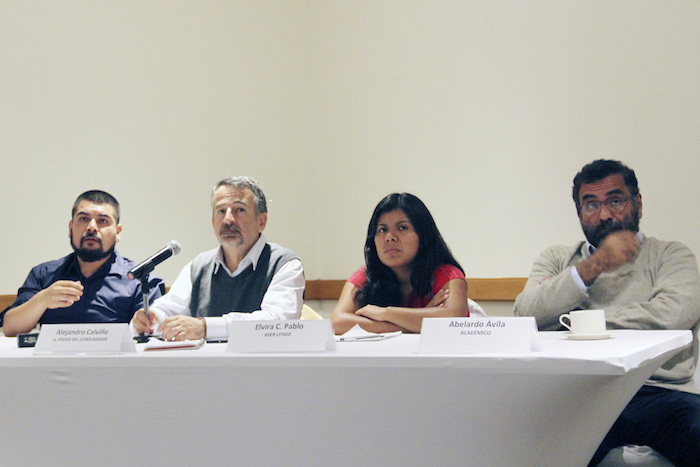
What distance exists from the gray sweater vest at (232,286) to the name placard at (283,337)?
115 cm

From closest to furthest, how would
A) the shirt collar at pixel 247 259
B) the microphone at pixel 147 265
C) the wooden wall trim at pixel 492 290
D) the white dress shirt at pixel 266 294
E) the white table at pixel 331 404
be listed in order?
1. the white table at pixel 331 404
2. the microphone at pixel 147 265
3. the white dress shirt at pixel 266 294
4. the shirt collar at pixel 247 259
5. the wooden wall trim at pixel 492 290

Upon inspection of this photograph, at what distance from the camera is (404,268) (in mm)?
2373

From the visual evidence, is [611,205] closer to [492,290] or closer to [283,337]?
[492,290]

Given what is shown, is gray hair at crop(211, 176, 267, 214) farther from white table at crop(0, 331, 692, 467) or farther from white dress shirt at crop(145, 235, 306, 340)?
white table at crop(0, 331, 692, 467)

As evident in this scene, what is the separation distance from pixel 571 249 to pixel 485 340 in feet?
5.05

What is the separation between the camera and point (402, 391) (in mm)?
1106

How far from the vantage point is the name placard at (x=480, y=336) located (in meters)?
1.09

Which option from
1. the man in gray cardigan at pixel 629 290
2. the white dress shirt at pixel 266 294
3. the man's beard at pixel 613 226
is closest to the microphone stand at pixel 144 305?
the white dress shirt at pixel 266 294

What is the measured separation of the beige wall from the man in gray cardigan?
58 centimetres

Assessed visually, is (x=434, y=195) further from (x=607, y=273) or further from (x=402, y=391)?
(x=402, y=391)

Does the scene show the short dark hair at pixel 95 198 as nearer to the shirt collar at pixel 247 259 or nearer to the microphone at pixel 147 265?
the shirt collar at pixel 247 259

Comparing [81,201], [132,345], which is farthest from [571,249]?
[81,201]

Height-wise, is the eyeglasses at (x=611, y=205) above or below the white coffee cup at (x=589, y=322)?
above

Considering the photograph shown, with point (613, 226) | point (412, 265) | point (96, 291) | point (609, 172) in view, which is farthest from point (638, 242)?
point (96, 291)
